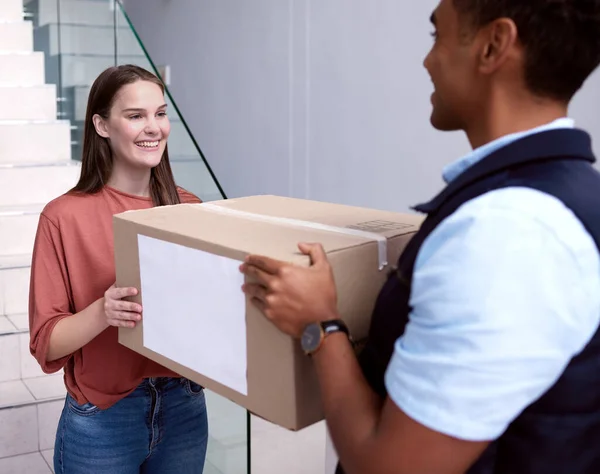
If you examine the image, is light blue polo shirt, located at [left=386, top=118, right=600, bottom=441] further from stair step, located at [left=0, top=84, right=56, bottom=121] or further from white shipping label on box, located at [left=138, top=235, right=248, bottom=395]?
stair step, located at [left=0, top=84, right=56, bottom=121]

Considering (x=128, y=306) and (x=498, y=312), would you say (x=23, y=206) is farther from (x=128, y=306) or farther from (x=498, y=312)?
(x=498, y=312)

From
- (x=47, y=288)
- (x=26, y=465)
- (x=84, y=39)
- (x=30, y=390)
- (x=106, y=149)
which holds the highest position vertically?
(x=84, y=39)

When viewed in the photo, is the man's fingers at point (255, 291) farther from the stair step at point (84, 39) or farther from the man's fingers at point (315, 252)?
the stair step at point (84, 39)

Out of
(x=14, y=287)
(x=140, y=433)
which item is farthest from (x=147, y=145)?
(x=14, y=287)

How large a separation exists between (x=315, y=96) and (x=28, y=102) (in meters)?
1.51

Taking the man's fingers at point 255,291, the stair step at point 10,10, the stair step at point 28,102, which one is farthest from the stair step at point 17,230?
the man's fingers at point 255,291

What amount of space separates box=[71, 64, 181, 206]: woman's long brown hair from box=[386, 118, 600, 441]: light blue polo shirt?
0.92m

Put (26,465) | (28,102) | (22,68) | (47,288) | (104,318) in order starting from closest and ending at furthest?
1. (104,318)
2. (47,288)
3. (26,465)
4. (28,102)
5. (22,68)

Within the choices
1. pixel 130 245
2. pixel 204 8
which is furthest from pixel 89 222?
pixel 204 8

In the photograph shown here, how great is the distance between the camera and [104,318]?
122 centimetres

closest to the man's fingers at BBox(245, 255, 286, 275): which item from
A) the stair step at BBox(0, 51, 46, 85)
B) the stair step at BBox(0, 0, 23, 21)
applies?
the stair step at BBox(0, 51, 46, 85)

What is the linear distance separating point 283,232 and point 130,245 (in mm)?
263

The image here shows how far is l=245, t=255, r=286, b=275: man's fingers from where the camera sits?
801 mm

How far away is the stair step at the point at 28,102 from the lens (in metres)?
3.70
